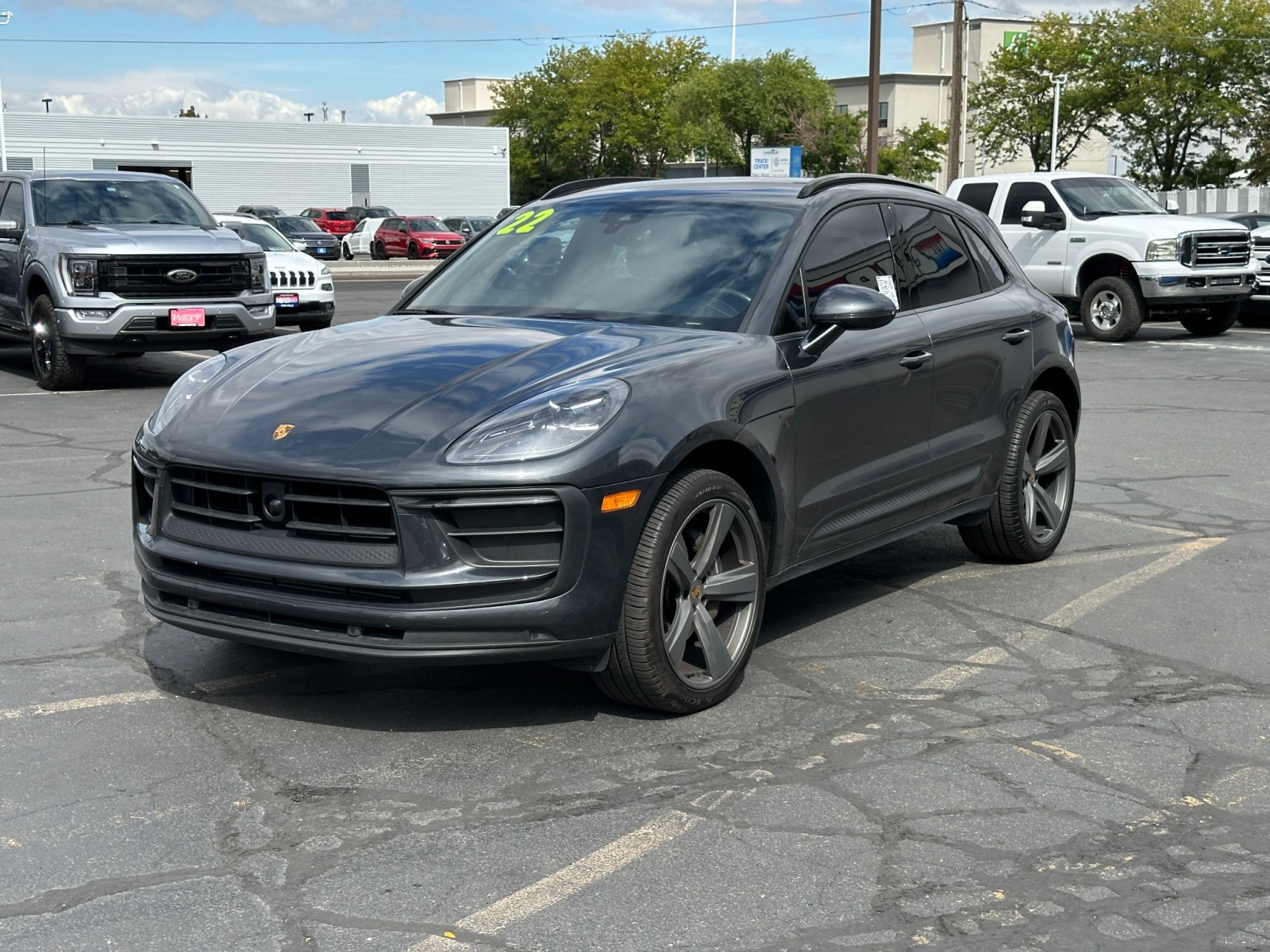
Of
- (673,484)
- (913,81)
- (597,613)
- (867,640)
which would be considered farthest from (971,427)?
(913,81)

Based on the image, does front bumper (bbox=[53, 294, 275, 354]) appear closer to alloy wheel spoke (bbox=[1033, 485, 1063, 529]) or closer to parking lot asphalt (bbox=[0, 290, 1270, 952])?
parking lot asphalt (bbox=[0, 290, 1270, 952])

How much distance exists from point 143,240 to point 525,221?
329 inches

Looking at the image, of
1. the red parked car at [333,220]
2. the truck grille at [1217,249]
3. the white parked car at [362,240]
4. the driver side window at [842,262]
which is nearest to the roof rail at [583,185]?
the driver side window at [842,262]

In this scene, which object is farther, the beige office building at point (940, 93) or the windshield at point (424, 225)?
the beige office building at point (940, 93)

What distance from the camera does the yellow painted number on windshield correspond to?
20.5 ft

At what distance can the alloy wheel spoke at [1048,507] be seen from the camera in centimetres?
703

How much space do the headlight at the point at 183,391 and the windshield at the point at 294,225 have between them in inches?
1441

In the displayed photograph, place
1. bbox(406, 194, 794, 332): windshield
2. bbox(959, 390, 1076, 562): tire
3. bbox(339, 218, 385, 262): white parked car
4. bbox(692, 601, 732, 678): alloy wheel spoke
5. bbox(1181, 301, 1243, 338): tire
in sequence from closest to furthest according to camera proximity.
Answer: bbox(692, 601, 732, 678): alloy wheel spoke, bbox(406, 194, 794, 332): windshield, bbox(959, 390, 1076, 562): tire, bbox(1181, 301, 1243, 338): tire, bbox(339, 218, 385, 262): white parked car

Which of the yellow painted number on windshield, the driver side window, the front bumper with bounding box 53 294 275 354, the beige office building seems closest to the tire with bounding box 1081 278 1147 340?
the front bumper with bounding box 53 294 275 354

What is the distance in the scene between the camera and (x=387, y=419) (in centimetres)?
453

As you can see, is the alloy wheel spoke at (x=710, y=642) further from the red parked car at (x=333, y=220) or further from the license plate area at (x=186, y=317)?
the red parked car at (x=333, y=220)

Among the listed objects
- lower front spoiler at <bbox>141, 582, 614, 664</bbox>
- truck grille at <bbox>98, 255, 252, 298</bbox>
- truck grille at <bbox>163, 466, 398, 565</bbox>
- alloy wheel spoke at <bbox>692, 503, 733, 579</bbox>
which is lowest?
lower front spoiler at <bbox>141, 582, 614, 664</bbox>

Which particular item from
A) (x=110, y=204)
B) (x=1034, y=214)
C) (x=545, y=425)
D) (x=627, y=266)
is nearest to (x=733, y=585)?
(x=545, y=425)

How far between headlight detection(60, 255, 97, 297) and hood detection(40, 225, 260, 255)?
0.09 metres
